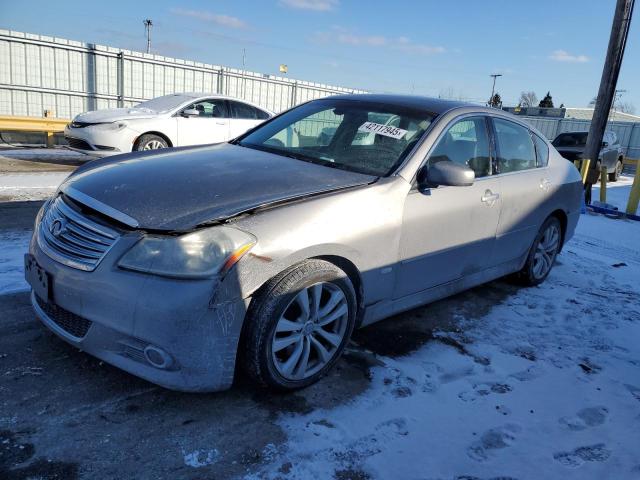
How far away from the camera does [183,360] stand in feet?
7.83

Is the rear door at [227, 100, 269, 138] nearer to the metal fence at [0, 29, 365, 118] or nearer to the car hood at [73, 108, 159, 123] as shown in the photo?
the car hood at [73, 108, 159, 123]

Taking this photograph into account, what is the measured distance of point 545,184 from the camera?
15.4 ft

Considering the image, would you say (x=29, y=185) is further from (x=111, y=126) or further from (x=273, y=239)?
(x=273, y=239)

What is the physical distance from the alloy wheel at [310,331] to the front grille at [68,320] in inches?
36.6

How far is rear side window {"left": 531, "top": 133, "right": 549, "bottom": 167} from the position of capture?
4.79m

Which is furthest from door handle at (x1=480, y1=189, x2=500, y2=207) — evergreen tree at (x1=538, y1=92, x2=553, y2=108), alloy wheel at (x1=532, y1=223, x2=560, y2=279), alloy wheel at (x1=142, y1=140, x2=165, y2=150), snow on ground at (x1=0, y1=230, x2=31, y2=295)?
evergreen tree at (x1=538, y1=92, x2=553, y2=108)

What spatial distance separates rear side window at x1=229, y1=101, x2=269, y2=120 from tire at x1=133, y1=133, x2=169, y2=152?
1752 mm

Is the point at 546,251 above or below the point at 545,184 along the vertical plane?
below

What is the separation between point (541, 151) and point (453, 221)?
184 cm

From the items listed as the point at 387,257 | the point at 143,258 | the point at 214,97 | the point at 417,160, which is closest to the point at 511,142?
the point at 417,160

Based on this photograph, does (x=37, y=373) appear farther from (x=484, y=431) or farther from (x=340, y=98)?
(x=340, y=98)

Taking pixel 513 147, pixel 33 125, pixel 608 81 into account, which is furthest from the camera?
pixel 33 125

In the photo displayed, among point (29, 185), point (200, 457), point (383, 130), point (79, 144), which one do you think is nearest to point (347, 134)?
point (383, 130)

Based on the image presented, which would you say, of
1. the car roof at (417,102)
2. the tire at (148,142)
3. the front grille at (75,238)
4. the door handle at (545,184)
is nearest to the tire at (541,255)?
the door handle at (545,184)
